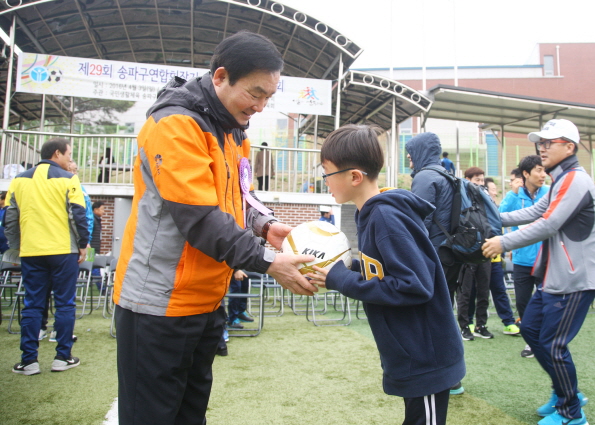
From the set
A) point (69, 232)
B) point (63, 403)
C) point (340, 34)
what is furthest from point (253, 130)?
point (63, 403)

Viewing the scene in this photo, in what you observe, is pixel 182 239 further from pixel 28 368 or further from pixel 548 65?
pixel 548 65

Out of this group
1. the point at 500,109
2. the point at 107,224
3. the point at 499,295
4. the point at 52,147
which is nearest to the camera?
the point at 52,147

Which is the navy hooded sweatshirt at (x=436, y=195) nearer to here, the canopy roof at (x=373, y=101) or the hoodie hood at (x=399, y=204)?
the hoodie hood at (x=399, y=204)

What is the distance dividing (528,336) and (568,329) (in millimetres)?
388

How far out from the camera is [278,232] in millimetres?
2344

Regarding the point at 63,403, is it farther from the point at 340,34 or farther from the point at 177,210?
the point at 340,34

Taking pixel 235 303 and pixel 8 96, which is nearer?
pixel 235 303

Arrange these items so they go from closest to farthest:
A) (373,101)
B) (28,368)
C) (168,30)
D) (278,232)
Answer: (278,232) < (28,368) < (168,30) < (373,101)

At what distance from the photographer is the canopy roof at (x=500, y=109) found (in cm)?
1304

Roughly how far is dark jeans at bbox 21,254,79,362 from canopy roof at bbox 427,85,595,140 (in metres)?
10.8

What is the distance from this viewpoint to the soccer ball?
2.05 meters

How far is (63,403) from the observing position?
3.55 meters

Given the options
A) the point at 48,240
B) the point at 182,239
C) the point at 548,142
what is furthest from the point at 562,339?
the point at 48,240

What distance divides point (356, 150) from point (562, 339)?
213cm
